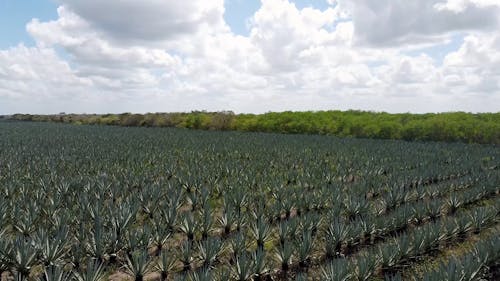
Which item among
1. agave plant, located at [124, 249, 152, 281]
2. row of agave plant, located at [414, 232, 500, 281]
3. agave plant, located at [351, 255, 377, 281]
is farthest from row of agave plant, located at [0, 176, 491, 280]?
row of agave plant, located at [414, 232, 500, 281]

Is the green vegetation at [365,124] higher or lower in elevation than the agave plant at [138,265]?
higher

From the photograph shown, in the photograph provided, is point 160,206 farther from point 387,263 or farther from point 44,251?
point 387,263

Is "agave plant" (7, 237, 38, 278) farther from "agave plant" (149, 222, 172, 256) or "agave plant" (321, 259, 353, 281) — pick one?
"agave plant" (321, 259, 353, 281)

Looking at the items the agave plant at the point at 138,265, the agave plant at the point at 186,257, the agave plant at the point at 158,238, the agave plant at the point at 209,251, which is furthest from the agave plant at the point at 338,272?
the agave plant at the point at 158,238

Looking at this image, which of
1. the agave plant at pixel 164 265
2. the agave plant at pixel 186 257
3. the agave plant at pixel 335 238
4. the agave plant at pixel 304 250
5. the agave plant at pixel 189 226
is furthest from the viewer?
the agave plant at pixel 189 226

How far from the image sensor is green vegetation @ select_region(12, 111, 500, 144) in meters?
35.7

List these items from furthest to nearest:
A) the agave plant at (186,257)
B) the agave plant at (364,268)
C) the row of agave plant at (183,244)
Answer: the agave plant at (186,257) → the row of agave plant at (183,244) → the agave plant at (364,268)

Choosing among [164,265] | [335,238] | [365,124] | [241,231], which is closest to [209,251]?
[164,265]

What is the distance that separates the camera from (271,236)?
855 centimetres

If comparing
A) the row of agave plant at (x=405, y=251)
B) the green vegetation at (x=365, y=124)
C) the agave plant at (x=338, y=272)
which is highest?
the green vegetation at (x=365, y=124)

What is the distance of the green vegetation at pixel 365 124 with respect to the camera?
35.7 m

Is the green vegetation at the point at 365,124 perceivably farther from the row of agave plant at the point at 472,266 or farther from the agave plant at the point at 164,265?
the agave plant at the point at 164,265

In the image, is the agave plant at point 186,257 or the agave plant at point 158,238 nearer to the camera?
the agave plant at point 186,257

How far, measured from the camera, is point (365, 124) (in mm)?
42094
